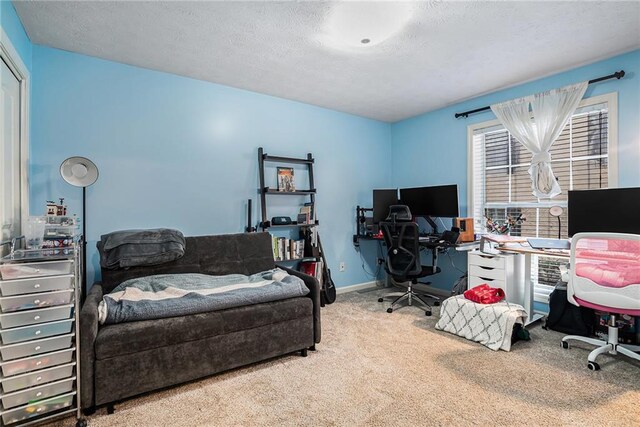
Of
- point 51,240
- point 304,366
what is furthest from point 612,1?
point 51,240

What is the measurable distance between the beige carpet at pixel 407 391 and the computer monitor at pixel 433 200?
5.23 feet

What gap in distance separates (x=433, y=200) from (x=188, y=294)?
296 cm

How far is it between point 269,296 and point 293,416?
823 millimetres

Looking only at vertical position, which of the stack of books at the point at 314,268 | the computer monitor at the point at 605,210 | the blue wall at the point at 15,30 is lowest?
the stack of books at the point at 314,268

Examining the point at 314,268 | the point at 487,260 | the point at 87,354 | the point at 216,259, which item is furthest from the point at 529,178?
the point at 87,354

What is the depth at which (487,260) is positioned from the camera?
3.15 meters

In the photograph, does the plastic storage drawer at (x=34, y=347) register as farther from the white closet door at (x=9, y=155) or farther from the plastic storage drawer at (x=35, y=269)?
the white closet door at (x=9, y=155)

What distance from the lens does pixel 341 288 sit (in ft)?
14.1

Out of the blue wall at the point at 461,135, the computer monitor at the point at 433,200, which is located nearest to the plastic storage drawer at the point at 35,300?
the computer monitor at the point at 433,200

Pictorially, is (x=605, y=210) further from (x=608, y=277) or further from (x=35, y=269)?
(x=35, y=269)

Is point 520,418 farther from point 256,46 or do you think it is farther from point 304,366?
point 256,46

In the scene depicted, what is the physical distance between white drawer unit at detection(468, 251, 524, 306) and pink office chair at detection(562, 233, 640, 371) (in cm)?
72

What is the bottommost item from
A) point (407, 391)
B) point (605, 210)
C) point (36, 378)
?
point (407, 391)

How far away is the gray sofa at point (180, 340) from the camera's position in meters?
1.75
